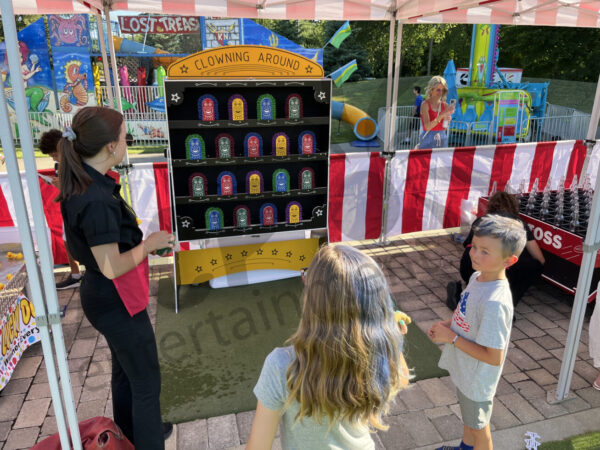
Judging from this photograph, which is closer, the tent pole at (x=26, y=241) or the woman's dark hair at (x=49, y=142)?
the tent pole at (x=26, y=241)

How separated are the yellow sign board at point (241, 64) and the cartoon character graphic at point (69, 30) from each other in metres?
16.1

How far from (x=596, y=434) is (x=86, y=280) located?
3626 mm

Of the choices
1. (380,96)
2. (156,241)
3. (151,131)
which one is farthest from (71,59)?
(380,96)

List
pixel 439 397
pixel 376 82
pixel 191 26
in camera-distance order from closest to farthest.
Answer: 1. pixel 439 397
2. pixel 191 26
3. pixel 376 82

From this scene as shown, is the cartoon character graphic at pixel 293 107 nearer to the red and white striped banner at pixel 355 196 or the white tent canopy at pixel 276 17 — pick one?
the red and white striped banner at pixel 355 196

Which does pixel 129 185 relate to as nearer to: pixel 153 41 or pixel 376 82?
pixel 376 82

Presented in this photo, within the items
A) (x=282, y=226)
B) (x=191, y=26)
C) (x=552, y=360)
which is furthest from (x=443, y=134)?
(x=191, y=26)

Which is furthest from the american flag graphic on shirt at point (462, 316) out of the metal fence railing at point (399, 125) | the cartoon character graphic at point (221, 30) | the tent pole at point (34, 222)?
the cartoon character graphic at point (221, 30)

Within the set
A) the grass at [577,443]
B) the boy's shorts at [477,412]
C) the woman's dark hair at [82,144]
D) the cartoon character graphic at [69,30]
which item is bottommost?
the grass at [577,443]

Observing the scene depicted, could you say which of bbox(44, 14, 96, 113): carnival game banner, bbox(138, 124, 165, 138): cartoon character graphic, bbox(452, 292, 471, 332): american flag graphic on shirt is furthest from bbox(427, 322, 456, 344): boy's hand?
bbox(44, 14, 96, 113): carnival game banner

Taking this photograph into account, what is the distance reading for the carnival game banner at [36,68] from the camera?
17.8m

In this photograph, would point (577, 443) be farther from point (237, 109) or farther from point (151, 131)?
point (151, 131)

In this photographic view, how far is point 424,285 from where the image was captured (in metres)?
5.54

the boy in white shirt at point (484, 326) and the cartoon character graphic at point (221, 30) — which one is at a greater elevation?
the cartoon character graphic at point (221, 30)
